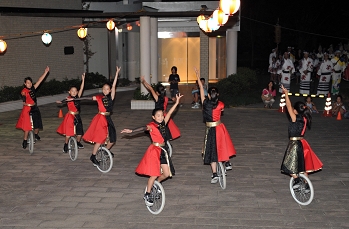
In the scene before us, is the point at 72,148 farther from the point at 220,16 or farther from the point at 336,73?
the point at 336,73

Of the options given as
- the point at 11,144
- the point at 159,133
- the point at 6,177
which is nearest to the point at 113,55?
the point at 11,144

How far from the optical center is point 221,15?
15.4 m

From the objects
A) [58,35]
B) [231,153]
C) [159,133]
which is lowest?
[231,153]

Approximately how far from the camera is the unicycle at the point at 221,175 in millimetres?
9758

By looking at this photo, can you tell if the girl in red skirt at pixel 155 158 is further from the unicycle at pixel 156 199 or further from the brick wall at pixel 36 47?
the brick wall at pixel 36 47

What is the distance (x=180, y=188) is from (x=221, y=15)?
23.5 feet

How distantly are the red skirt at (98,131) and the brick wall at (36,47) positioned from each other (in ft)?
34.1

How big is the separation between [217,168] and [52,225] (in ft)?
11.6

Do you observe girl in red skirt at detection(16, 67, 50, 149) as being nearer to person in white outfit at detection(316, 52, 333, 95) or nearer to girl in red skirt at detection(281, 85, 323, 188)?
girl in red skirt at detection(281, 85, 323, 188)

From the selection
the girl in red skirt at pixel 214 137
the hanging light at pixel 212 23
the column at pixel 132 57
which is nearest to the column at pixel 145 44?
the hanging light at pixel 212 23

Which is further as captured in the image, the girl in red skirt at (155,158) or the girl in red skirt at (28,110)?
the girl in red skirt at (28,110)

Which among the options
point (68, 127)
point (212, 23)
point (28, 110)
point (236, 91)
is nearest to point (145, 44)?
point (212, 23)

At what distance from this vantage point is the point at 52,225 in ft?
26.6

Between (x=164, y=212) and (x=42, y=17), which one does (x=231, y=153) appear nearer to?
(x=164, y=212)
